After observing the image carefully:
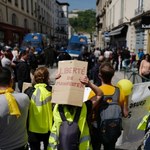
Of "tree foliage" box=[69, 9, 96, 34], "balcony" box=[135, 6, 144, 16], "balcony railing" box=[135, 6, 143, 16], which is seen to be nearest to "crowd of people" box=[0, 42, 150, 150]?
"balcony" box=[135, 6, 144, 16]

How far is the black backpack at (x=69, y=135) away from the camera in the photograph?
2.98 metres

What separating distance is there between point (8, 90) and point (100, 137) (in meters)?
1.32

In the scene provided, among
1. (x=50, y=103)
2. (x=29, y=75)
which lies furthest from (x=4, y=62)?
(x=50, y=103)

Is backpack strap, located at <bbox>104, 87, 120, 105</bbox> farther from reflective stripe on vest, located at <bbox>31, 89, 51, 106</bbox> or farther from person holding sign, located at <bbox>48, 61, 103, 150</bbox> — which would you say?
reflective stripe on vest, located at <bbox>31, 89, 51, 106</bbox>

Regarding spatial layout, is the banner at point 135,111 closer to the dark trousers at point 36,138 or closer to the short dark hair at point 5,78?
the dark trousers at point 36,138

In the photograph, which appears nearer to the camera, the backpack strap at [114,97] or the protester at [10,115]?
the protester at [10,115]

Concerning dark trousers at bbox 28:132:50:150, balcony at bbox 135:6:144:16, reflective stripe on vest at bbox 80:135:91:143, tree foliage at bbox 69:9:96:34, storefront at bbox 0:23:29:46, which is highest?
tree foliage at bbox 69:9:96:34

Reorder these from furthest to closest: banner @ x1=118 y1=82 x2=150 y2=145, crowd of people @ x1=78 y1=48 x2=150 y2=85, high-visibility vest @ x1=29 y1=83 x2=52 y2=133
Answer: crowd of people @ x1=78 y1=48 x2=150 y2=85, banner @ x1=118 y1=82 x2=150 y2=145, high-visibility vest @ x1=29 y1=83 x2=52 y2=133

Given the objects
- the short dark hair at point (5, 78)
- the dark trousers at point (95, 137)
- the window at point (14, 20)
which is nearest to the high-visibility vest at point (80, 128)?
the dark trousers at point (95, 137)

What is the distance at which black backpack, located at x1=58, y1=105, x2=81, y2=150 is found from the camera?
2.98 metres

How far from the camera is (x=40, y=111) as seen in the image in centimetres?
339

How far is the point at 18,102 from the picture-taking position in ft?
9.41

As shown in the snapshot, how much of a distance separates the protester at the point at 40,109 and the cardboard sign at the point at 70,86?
350 millimetres

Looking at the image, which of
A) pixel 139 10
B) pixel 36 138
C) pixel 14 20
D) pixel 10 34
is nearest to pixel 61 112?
pixel 36 138
